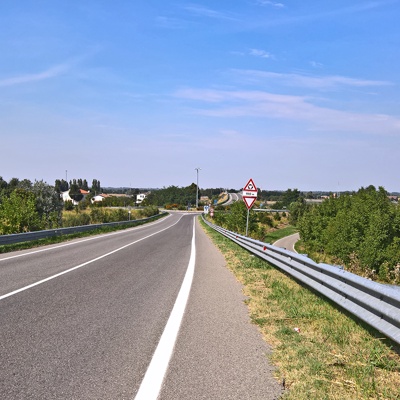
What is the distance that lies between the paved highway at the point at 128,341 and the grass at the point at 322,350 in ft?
0.79

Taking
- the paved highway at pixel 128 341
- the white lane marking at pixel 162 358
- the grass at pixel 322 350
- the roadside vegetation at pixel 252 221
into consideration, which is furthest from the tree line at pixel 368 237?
the white lane marking at pixel 162 358

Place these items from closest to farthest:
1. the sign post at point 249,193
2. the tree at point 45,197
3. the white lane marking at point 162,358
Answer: the white lane marking at point 162,358
the sign post at point 249,193
the tree at point 45,197

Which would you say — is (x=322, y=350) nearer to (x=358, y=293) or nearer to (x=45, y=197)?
(x=358, y=293)

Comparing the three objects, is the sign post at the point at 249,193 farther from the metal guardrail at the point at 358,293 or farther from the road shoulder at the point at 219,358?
the road shoulder at the point at 219,358

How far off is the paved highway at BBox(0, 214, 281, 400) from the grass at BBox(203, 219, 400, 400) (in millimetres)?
242

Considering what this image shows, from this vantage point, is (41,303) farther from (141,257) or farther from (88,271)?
(141,257)

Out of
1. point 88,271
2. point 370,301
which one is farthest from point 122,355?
point 88,271

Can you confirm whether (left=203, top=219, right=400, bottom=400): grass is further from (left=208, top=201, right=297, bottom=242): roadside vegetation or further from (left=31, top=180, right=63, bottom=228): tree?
(left=31, top=180, right=63, bottom=228): tree

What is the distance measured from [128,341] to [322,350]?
2.27m

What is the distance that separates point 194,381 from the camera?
153 inches

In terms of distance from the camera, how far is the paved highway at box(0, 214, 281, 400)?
12.2ft

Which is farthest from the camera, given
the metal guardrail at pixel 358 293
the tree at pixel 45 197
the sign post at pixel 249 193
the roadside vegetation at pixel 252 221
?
the tree at pixel 45 197

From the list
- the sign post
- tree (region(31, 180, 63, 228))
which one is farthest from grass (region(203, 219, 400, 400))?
tree (region(31, 180, 63, 228))

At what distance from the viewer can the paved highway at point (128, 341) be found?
372cm
